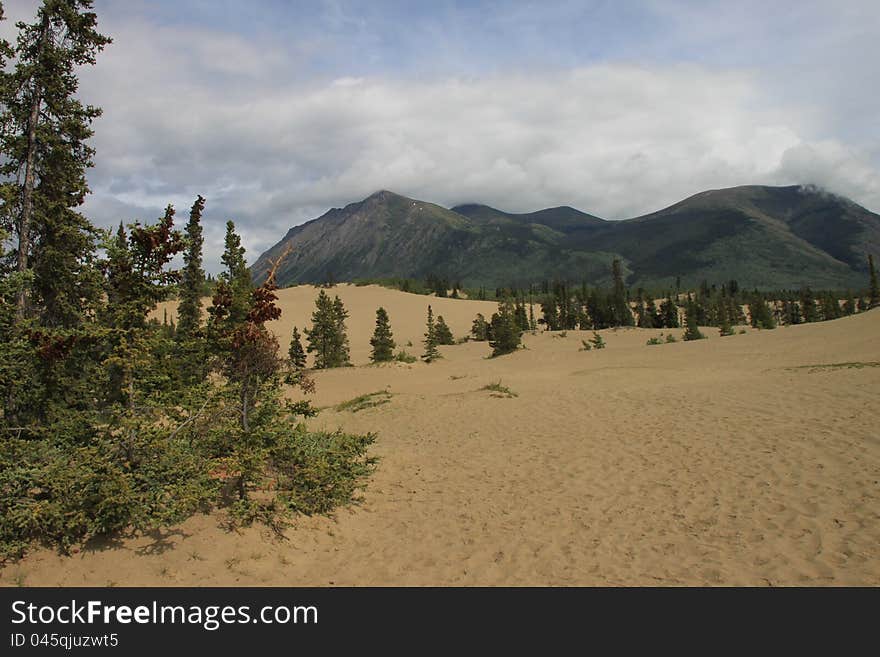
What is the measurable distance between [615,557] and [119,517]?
6986 mm

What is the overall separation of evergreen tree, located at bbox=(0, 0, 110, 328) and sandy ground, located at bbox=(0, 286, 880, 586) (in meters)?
5.59

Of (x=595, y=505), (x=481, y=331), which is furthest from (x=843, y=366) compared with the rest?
(x=481, y=331)

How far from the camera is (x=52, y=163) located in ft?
31.4

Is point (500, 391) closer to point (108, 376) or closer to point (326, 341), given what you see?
point (108, 376)

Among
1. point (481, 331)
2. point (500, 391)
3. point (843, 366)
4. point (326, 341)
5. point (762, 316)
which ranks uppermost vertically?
point (326, 341)

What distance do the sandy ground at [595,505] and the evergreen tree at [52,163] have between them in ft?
18.3

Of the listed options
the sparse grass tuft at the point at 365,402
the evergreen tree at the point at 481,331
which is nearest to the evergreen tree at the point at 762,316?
the evergreen tree at the point at 481,331

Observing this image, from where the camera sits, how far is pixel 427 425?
17.1 meters

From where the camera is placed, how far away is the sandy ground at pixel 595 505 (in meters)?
6.48

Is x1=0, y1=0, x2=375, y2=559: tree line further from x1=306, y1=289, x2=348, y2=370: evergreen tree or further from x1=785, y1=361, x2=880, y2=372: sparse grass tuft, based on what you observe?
x1=306, y1=289, x2=348, y2=370: evergreen tree

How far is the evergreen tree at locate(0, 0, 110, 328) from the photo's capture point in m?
9.08

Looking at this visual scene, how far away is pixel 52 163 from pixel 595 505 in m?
12.3
